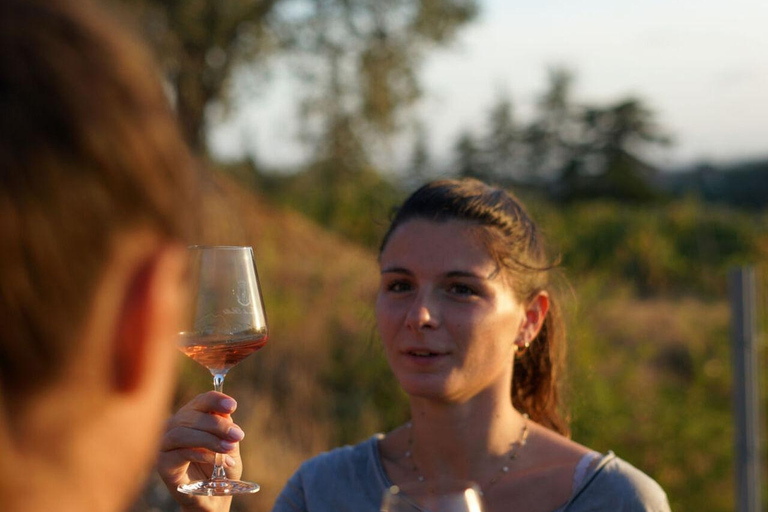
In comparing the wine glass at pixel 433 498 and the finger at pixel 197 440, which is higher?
the wine glass at pixel 433 498

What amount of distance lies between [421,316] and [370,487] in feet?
1.98

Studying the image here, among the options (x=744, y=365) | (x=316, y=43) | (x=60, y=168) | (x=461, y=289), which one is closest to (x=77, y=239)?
(x=60, y=168)

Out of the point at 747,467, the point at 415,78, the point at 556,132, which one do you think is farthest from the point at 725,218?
the point at 556,132

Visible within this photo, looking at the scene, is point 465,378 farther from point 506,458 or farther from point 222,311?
point 222,311

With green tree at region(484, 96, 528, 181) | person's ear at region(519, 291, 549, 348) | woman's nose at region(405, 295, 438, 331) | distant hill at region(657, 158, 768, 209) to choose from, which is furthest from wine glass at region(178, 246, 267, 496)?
green tree at region(484, 96, 528, 181)

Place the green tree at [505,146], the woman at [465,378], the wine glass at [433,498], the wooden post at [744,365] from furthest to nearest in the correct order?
1. the green tree at [505,146]
2. the wooden post at [744,365]
3. the woman at [465,378]
4. the wine glass at [433,498]

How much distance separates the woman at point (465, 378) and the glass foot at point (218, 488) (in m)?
0.81

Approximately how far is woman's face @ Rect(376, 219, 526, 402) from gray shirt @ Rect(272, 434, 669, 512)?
36 cm

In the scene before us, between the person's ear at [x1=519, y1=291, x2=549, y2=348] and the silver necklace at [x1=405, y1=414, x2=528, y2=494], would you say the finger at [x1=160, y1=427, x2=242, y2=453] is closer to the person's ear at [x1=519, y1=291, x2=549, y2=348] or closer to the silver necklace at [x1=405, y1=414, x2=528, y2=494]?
the silver necklace at [x1=405, y1=414, x2=528, y2=494]

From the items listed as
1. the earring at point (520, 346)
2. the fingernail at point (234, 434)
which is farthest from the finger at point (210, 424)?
the earring at point (520, 346)

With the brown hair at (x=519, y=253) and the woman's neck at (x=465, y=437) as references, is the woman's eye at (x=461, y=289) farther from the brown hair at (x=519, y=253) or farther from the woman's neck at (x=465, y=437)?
the woman's neck at (x=465, y=437)

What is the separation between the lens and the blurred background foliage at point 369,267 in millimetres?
8211

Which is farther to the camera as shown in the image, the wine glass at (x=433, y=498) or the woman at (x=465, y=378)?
the woman at (x=465, y=378)

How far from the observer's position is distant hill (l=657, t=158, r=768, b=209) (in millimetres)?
28156
